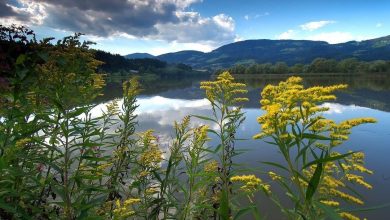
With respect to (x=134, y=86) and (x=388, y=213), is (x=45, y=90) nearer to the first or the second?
(x=134, y=86)

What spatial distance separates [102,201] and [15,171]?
1.04 meters

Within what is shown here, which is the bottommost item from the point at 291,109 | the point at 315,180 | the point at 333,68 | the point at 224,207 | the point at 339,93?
the point at 333,68

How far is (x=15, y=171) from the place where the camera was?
10.8 ft

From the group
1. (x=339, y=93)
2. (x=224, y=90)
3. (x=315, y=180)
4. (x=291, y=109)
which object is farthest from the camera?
(x=339, y=93)

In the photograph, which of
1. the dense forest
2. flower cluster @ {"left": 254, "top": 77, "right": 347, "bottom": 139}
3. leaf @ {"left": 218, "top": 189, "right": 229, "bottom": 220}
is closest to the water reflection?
flower cluster @ {"left": 254, "top": 77, "right": 347, "bottom": 139}

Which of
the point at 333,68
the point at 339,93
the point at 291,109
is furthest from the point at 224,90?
the point at 333,68

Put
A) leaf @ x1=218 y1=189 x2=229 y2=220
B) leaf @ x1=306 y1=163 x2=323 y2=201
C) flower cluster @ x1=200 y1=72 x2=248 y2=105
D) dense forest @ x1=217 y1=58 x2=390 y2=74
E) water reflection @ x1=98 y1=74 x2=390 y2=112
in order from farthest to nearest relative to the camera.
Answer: dense forest @ x1=217 y1=58 x2=390 y2=74
water reflection @ x1=98 y1=74 x2=390 y2=112
flower cluster @ x1=200 y1=72 x2=248 y2=105
leaf @ x1=218 y1=189 x2=229 y2=220
leaf @ x1=306 y1=163 x2=323 y2=201

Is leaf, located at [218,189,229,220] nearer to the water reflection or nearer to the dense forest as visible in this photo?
the water reflection

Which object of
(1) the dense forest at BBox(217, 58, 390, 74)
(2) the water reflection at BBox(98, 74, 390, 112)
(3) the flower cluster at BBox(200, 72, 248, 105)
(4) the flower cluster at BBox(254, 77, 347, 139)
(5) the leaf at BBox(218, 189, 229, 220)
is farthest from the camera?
(1) the dense forest at BBox(217, 58, 390, 74)

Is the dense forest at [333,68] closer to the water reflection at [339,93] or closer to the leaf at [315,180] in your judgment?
the water reflection at [339,93]

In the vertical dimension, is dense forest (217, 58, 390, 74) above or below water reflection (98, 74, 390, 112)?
below

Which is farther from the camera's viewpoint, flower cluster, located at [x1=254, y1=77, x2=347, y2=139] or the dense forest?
the dense forest

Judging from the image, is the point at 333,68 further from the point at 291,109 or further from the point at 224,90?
the point at 291,109

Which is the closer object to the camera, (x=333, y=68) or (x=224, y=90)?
(x=224, y=90)
